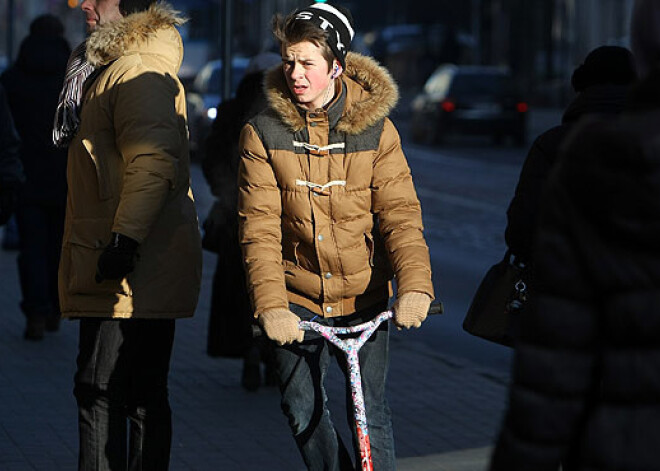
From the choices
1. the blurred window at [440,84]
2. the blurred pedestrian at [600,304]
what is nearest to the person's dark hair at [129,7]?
the blurred pedestrian at [600,304]

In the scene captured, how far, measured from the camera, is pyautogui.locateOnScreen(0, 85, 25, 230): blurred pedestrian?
255 inches

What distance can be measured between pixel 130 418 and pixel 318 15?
1395 mm

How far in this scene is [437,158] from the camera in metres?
29.2

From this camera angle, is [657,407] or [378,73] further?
[378,73]

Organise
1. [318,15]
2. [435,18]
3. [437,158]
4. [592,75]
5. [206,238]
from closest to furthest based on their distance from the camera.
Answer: [318,15], [592,75], [206,238], [437,158], [435,18]

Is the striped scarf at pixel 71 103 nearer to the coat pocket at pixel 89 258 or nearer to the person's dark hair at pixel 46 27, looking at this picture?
the coat pocket at pixel 89 258

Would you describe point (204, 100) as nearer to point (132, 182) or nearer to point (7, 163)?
point (7, 163)

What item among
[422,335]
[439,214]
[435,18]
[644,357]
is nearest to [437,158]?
[439,214]

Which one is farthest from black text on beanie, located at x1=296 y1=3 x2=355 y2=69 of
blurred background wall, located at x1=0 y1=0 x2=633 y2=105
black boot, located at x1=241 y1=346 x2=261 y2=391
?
blurred background wall, located at x1=0 y1=0 x2=633 y2=105

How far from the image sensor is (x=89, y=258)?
490 cm

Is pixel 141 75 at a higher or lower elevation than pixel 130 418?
higher

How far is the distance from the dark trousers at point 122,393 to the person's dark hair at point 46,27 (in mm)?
5100

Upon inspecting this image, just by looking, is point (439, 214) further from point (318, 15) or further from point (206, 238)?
point (318, 15)

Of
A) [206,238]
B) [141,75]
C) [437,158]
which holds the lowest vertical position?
[437,158]
